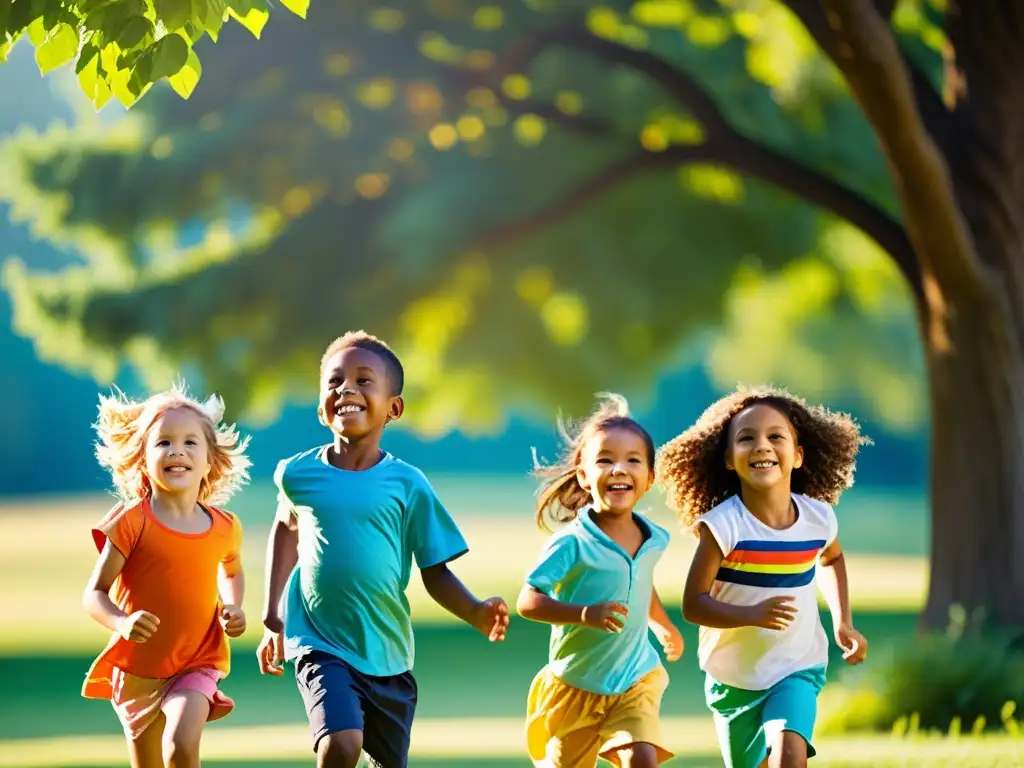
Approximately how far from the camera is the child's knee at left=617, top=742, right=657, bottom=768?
5.30 metres

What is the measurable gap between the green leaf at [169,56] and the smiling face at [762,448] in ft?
6.94

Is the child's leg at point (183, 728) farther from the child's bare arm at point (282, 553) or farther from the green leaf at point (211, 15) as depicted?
the green leaf at point (211, 15)

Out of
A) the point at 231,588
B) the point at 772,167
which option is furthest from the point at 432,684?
the point at 231,588

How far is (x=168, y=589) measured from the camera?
5.42 meters

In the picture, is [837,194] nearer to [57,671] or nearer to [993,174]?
[993,174]

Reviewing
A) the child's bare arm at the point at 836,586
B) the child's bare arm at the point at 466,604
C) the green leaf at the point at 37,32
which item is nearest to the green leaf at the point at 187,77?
the green leaf at the point at 37,32

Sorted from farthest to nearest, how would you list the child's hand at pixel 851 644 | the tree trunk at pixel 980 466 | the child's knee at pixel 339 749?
the tree trunk at pixel 980 466
the child's hand at pixel 851 644
the child's knee at pixel 339 749

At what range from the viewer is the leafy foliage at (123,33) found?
18.1ft

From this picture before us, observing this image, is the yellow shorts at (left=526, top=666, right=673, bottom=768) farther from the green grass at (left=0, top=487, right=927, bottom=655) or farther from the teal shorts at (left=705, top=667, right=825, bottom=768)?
the green grass at (left=0, top=487, right=927, bottom=655)

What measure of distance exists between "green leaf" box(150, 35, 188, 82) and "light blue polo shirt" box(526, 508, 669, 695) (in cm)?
191

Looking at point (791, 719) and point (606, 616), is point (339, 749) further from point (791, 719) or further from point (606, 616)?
point (791, 719)

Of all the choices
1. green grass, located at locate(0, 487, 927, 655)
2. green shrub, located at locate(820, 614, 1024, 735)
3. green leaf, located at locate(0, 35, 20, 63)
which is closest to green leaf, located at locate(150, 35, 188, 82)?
green leaf, located at locate(0, 35, 20, 63)

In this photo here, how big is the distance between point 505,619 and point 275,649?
29.0 inches

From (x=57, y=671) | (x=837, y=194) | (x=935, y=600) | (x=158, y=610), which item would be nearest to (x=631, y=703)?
(x=158, y=610)
